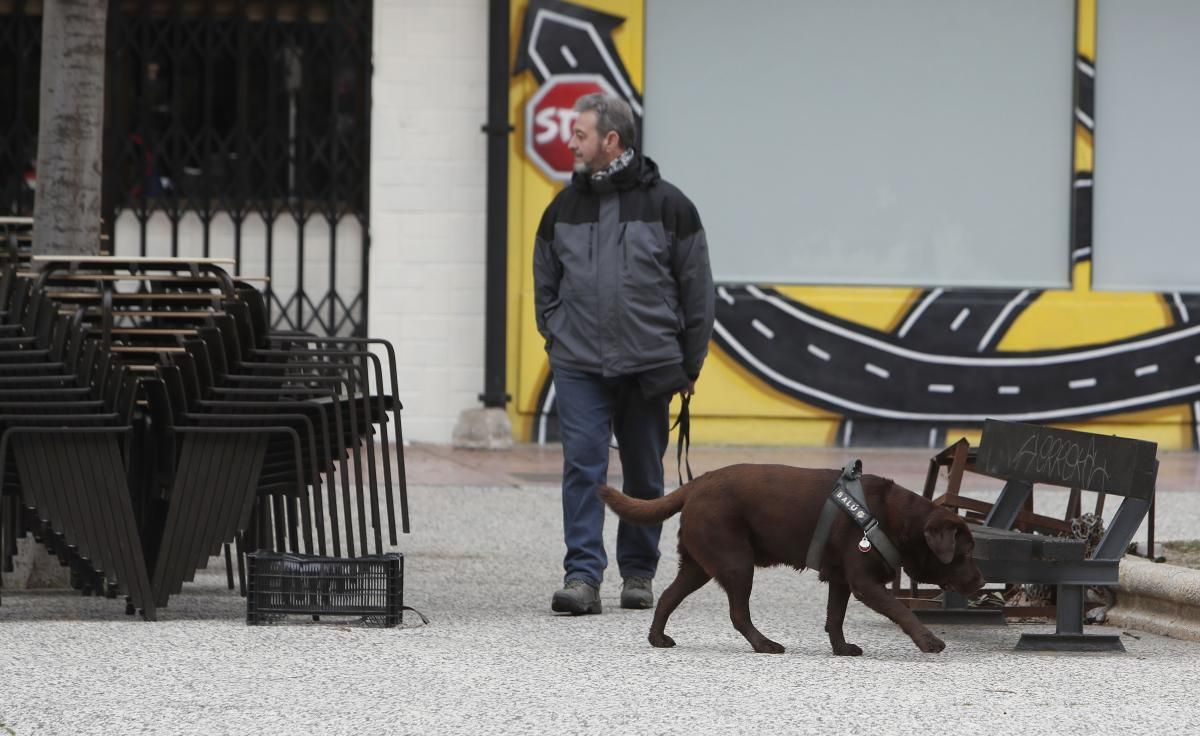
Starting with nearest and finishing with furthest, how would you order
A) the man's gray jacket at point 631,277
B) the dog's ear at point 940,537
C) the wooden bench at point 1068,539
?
1. the dog's ear at point 940,537
2. the wooden bench at point 1068,539
3. the man's gray jacket at point 631,277

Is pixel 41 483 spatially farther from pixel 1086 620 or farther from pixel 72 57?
pixel 1086 620

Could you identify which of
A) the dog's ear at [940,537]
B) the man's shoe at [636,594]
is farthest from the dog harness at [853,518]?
the man's shoe at [636,594]

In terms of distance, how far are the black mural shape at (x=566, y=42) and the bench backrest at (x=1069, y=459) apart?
7266mm

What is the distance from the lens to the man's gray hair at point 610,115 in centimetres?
721

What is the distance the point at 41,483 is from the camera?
648 cm

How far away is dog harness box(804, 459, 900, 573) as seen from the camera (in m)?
5.95

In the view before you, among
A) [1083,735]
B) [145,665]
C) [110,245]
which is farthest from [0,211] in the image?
[1083,735]

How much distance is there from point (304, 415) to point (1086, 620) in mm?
2986

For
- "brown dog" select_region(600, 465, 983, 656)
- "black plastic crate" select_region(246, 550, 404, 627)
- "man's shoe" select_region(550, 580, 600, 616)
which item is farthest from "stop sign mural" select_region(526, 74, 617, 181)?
"brown dog" select_region(600, 465, 983, 656)

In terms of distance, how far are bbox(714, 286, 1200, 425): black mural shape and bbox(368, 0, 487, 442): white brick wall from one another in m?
1.85

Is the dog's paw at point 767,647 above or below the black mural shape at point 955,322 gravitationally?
below

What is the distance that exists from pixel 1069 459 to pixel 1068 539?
284mm

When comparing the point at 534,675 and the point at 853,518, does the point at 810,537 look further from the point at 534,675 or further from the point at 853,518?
the point at 534,675

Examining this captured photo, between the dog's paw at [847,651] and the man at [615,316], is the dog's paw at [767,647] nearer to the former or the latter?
the dog's paw at [847,651]
